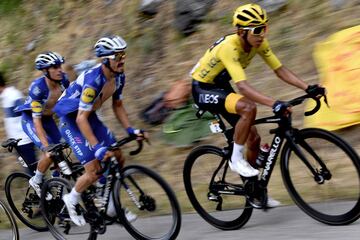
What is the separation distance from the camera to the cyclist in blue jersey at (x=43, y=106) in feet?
24.0

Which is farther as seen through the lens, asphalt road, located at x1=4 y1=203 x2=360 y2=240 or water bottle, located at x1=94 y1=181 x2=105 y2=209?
water bottle, located at x1=94 y1=181 x2=105 y2=209

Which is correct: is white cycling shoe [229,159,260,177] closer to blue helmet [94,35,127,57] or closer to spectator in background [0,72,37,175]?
blue helmet [94,35,127,57]

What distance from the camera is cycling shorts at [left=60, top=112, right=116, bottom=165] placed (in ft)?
20.1

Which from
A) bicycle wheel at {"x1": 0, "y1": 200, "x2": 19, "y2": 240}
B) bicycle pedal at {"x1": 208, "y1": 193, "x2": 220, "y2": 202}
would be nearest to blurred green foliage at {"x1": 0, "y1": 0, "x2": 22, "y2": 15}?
bicycle wheel at {"x1": 0, "y1": 200, "x2": 19, "y2": 240}

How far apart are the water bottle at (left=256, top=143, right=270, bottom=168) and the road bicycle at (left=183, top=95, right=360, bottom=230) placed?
5cm

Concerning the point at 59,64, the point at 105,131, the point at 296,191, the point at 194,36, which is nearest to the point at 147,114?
the point at 194,36

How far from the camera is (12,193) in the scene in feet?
27.0

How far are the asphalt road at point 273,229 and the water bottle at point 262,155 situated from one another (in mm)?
636

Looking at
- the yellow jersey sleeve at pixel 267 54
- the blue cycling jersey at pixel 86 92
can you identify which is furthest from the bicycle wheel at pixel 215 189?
the blue cycling jersey at pixel 86 92

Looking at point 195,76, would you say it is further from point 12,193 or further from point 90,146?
point 12,193

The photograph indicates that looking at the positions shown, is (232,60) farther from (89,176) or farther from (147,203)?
(89,176)

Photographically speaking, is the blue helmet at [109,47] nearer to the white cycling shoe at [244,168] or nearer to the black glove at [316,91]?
the white cycling shoe at [244,168]

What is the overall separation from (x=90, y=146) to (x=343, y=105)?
351 cm

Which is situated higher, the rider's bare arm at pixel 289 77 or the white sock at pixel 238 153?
the rider's bare arm at pixel 289 77
